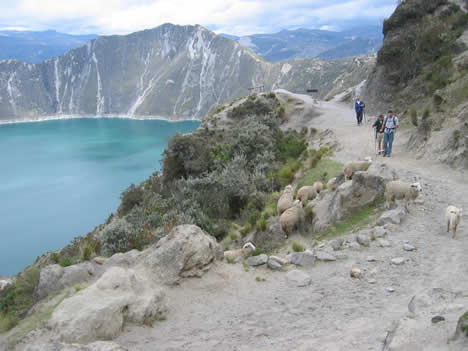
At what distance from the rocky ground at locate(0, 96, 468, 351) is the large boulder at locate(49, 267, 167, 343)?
22 centimetres

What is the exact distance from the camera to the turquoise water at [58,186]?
1453 inches

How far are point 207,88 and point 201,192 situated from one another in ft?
618

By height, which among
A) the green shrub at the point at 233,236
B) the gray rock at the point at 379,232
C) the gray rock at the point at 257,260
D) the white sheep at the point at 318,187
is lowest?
the green shrub at the point at 233,236

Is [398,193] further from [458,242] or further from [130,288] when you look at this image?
[130,288]

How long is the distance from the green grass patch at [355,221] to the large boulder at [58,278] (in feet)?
20.5

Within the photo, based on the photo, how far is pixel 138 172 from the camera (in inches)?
2378

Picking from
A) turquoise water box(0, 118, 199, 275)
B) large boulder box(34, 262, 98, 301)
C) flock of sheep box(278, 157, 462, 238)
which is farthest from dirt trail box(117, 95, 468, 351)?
turquoise water box(0, 118, 199, 275)

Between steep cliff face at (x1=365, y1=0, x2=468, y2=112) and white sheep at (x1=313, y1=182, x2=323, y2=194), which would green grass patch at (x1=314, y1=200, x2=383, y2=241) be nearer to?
white sheep at (x1=313, y1=182, x2=323, y2=194)

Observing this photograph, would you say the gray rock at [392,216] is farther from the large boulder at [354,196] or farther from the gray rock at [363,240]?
the large boulder at [354,196]

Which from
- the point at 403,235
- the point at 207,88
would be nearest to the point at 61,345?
the point at 403,235

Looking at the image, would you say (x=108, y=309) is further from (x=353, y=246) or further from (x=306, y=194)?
(x=306, y=194)

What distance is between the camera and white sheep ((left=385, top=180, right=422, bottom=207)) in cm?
945

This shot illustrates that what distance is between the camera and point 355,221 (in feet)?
31.5

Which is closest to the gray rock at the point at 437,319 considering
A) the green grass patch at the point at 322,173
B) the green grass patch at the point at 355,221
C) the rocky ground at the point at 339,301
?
the rocky ground at the point at 339,301
